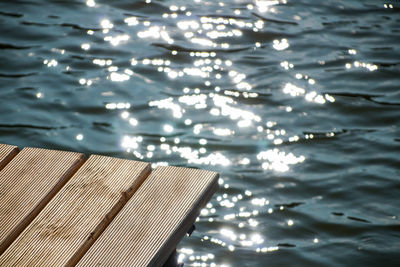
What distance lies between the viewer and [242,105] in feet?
16.4

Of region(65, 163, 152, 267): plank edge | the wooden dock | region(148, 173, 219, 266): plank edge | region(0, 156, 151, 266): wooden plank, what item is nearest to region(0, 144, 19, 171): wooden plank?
the wooden dock

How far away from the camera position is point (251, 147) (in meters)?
4.56

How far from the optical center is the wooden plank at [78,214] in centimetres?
185

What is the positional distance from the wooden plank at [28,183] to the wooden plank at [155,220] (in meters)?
0.25

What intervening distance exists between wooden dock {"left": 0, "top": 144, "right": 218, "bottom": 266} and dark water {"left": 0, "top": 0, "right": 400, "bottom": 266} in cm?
153

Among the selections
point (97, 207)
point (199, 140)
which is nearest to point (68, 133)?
point (199, 140)

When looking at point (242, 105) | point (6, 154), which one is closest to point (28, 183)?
point (6, 154)

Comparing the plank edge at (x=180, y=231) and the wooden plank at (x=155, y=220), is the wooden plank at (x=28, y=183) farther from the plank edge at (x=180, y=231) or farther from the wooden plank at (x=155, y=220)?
the plank edge at (x=180, y=231)

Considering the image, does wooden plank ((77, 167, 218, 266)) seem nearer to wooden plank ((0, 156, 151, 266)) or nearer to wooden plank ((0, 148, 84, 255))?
wooden plank ((0, 156, 151, 266))

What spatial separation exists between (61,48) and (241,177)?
93.3 inches

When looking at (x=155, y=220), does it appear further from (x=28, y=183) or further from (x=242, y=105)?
(x=242, y=105)

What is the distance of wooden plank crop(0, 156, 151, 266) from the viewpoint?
72.9 inches

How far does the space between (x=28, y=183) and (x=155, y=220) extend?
1.53ft

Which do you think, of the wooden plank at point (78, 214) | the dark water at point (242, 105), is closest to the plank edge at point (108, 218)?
the wooden plank at point (78, 214)
